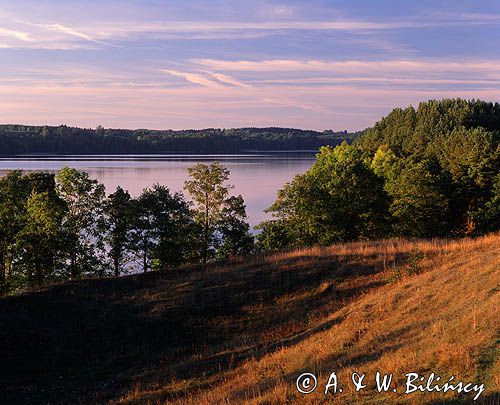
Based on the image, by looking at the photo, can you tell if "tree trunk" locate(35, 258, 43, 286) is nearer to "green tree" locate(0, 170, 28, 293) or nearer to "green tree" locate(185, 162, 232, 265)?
"green tree" locate(0, 170, 28, 293)

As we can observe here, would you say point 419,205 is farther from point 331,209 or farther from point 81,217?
point 81,217

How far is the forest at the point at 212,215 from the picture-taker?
1752 inches

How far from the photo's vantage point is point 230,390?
13812 mm

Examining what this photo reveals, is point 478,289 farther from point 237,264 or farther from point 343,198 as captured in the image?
point 343,198

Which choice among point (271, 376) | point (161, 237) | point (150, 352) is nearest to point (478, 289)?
point (271, 376)

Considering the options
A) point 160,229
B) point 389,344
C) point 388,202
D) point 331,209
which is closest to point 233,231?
point 160,229

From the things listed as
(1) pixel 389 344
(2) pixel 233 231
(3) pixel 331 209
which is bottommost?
(2) pixel 233 231

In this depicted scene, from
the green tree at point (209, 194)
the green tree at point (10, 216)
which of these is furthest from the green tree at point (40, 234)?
the green tree at point (209, 194)

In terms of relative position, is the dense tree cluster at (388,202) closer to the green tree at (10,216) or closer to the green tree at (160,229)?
the green tree at (160,229)

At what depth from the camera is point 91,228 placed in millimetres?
47844

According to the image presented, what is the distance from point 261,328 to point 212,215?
29.3m

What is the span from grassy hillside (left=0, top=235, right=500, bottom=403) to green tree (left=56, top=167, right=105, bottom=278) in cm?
1373

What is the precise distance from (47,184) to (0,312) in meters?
23.3

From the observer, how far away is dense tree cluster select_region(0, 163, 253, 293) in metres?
43.1
